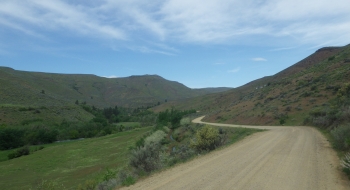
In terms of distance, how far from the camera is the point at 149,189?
9.50m

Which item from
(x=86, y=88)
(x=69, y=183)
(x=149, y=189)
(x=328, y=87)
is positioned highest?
(x=86, y=88)

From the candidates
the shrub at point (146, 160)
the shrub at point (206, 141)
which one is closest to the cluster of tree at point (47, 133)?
the shrub at point (206, 141)

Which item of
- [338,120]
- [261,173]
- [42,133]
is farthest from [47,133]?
[261,173]

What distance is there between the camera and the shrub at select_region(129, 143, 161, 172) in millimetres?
13887

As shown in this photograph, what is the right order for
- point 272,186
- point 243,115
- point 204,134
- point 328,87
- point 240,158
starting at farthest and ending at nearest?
1. point 243,115
2. point 328,87
3. point 204,134
4. point 240,158
5. point 272,186

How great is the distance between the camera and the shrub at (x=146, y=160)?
13.9 metres

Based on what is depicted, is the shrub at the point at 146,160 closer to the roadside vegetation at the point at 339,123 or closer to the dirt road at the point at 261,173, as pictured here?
the dirt road at the point at 261,173

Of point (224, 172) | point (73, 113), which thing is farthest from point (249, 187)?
point (73, 113)

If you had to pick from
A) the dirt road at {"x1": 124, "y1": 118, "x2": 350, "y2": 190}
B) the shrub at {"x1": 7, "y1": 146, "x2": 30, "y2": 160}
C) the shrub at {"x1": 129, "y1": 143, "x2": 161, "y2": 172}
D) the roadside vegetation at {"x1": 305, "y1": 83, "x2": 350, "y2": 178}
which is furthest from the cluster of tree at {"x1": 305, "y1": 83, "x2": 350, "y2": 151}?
the shrub at {"x1": 7, "y1": 146, "x2": 30, "y2": 160}

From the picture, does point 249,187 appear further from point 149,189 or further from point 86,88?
point 86,88

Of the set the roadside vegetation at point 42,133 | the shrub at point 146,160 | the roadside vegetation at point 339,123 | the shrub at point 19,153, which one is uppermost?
the roadside vegetation at point 339,123

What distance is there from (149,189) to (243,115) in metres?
40.3

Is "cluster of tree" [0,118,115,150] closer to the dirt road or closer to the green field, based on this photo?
the green field

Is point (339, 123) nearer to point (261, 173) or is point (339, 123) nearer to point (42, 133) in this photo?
point (261, 173)
